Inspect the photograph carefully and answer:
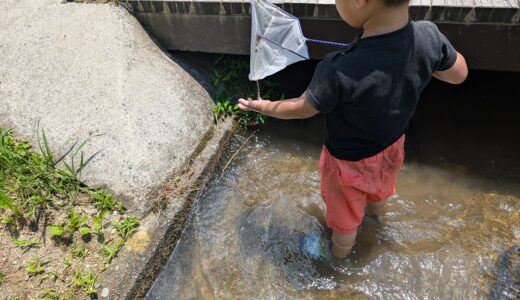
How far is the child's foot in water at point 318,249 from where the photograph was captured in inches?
111

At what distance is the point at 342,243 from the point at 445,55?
1.34 metres

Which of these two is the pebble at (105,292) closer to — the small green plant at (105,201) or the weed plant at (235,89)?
the small green plant at (105,201)

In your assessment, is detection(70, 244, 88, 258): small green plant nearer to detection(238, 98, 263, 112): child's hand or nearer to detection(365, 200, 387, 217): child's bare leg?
detection(238, 98, 263, 112): child's hand

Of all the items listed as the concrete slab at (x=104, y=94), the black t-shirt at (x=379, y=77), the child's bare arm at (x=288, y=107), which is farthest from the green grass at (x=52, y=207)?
the black t-shirt at (x=379, y=77)

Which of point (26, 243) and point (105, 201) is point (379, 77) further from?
point (26, 243)

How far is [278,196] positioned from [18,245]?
6.32 feet

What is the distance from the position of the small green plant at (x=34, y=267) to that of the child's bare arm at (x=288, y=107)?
69.3 inches

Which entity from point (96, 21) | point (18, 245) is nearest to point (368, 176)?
point (18, 245)

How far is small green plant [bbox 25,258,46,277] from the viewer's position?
2.58 meters

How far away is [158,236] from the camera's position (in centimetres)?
282

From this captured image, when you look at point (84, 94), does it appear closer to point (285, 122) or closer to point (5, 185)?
point (5, 185)

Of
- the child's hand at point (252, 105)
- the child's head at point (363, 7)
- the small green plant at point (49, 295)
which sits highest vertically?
the child's head at point (363, 7)

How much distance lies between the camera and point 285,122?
3.84m

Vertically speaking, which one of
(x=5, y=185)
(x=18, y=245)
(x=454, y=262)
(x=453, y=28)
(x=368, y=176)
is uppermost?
(x=453, y=28)
